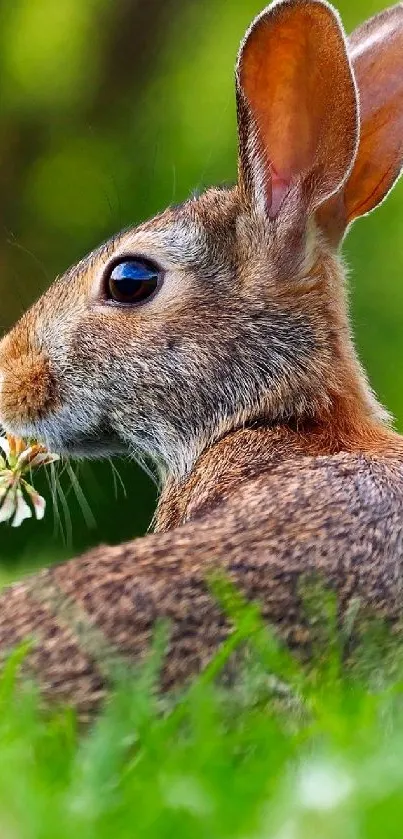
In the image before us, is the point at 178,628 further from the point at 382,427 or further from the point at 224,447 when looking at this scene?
the point at 382,427

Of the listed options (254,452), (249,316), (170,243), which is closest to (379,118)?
(170,243)

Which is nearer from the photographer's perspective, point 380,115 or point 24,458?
point 24,458

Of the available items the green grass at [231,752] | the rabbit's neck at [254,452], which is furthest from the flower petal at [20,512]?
the green grass at [231,752]

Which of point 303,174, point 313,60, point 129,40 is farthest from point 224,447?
point 129,40

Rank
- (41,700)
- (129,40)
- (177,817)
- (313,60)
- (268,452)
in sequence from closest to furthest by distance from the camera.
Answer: (177,817) → (41,700) → (268,452) → (313,60) → (129,40)

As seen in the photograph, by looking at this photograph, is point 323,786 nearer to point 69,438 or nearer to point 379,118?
point 69,438

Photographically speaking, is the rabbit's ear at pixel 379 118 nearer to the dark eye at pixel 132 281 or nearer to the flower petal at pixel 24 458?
the dark eye at pixel 132 281
